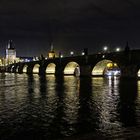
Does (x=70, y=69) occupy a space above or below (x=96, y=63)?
below

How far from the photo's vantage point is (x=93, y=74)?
300 feet

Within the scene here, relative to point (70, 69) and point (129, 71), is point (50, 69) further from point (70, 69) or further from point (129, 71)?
point (129, 71)

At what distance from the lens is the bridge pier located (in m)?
71.3

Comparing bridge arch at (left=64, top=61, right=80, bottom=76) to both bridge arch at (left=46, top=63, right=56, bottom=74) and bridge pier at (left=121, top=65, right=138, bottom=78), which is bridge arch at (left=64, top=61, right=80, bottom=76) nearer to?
bridge arch at (left=46, top=63, right=56, bottom=74)

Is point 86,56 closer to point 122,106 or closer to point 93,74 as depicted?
point 93,74

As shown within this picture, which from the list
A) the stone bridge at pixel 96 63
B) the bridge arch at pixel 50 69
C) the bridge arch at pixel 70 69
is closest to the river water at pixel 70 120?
the stone bridge at pixel 96 63

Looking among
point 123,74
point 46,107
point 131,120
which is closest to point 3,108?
point 46,107

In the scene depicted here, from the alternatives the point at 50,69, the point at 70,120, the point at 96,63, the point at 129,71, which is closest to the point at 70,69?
the point at 50,69

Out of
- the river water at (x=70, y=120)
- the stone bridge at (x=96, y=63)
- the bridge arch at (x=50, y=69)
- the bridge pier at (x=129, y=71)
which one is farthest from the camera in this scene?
the bridge arch at (x=50, y=69)

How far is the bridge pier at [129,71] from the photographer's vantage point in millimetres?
71312

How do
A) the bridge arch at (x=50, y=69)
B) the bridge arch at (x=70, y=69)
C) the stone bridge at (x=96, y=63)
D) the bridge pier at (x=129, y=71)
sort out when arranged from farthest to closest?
the bridge arch at (x=50, y=69)
the bridge arch at (x=70, y=69)
the stone bridge at (x=96, y=63)
the bridge pier at (x=129, y=71)

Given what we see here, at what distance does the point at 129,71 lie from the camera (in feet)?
241

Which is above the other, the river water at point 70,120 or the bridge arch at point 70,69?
the bridge arch at point 70,69

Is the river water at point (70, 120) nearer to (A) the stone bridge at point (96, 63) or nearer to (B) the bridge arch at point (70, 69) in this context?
(A) the stone bridge at point (96, 63)
